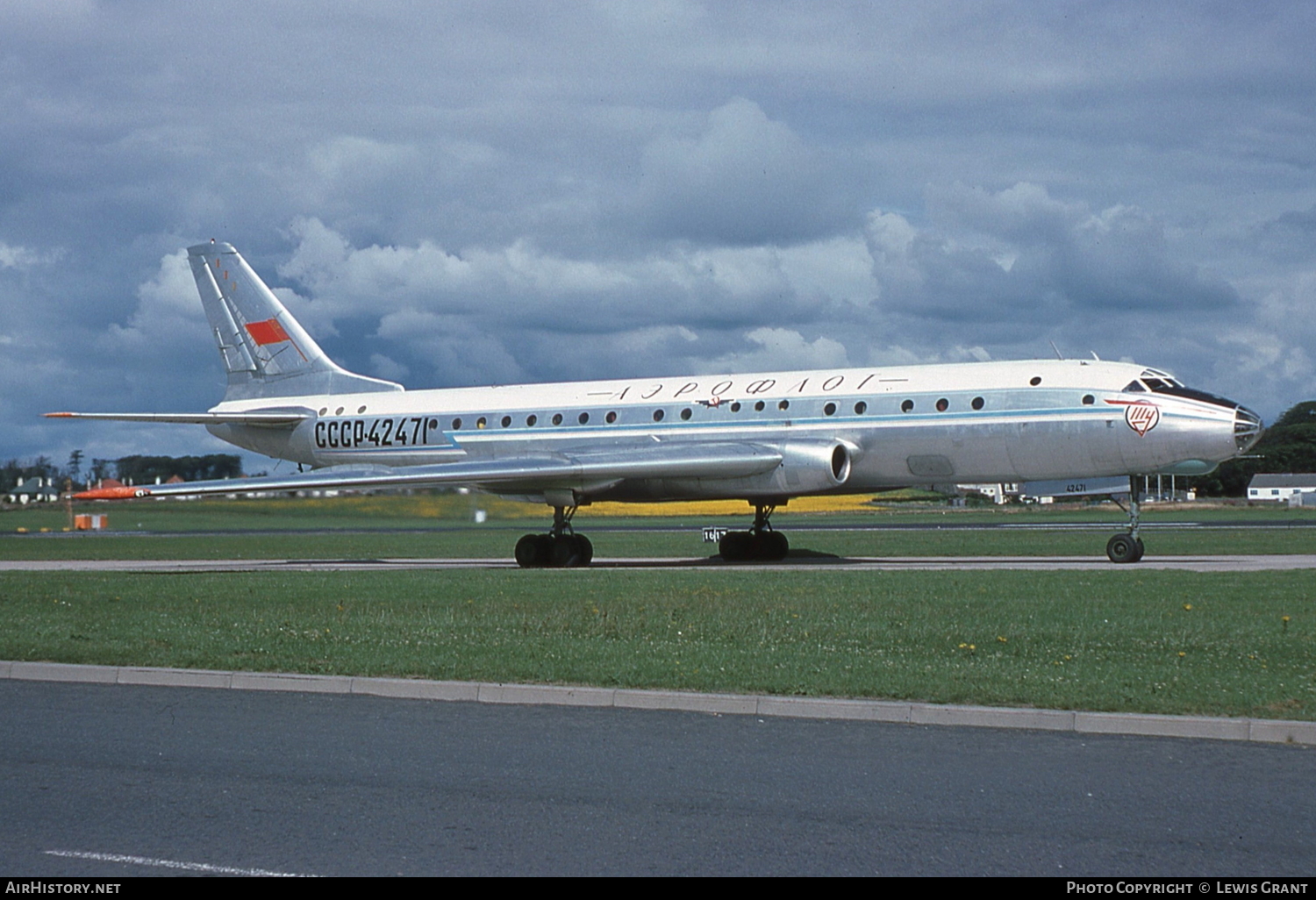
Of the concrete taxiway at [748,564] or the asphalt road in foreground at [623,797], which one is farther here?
the concrete taxiway at [748,564]

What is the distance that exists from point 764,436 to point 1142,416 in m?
7.04

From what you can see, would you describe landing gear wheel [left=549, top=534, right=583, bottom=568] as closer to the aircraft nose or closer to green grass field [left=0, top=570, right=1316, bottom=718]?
green grass field [left=0, top=570, right=1316, bottom=718]

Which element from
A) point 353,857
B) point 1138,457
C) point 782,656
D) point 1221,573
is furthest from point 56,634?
point 1138,457

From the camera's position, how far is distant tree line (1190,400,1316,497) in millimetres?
123625

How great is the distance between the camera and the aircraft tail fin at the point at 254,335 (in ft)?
108

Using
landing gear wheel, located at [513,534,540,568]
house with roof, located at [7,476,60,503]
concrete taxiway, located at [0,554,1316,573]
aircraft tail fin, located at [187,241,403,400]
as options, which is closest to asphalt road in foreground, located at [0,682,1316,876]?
concrete taxiway, located at [0,554,1316,573]

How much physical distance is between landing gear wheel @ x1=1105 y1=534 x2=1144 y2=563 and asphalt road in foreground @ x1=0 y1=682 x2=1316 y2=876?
51.0 feet

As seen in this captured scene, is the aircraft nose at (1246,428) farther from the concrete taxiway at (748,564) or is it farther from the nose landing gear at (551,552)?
the nose landing gear at (551,552)

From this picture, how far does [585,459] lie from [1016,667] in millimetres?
16413

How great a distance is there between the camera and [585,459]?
2580 centimetres

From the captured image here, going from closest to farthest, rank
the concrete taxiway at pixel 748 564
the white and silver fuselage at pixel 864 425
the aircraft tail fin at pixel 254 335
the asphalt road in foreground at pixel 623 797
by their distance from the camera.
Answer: the asphalt road in foreground at pixel 623 797, the concrete taxiway at pixel 748 564, the white and silver fuselage at pixel 864 425, the aircraft tail fin at pixel 254 335

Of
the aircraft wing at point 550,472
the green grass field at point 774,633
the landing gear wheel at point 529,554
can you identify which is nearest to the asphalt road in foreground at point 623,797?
the green grass field at point 774,633

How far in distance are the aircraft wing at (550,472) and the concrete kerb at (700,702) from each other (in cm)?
1428
